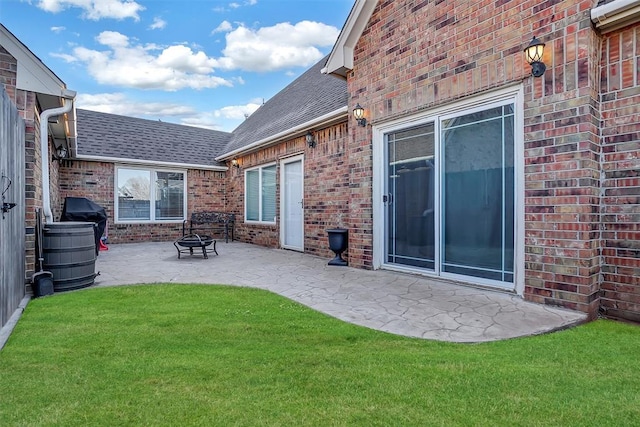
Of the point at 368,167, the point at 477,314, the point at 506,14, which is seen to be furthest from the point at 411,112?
the point at 477,314

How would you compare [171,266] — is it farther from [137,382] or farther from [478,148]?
[478,148]

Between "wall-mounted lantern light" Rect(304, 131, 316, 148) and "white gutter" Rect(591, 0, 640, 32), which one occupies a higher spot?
"white gutter" Rect(591, 0, 640, 32)

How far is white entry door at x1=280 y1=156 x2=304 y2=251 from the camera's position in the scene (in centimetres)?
876

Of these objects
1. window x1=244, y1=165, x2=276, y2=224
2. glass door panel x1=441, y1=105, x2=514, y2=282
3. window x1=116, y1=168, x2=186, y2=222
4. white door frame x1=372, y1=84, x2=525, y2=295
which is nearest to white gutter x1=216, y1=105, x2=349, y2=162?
window x1=244, y1=165, x2=276, y2=224

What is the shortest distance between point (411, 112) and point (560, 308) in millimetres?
3193

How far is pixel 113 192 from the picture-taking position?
1088 cm

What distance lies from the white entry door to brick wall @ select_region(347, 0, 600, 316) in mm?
4269

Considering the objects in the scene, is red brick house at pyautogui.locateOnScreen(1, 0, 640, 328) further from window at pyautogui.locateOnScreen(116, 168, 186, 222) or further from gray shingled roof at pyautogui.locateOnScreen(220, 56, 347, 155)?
window at pyautogui.locateOnScreen(116, 168, 186, 222)

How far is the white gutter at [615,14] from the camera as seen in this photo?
3.23 metres

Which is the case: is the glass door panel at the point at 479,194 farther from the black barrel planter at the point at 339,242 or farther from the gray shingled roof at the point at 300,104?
the gray shingled roof at the point at 300,104

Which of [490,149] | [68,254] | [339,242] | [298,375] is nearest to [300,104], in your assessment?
[339,242]

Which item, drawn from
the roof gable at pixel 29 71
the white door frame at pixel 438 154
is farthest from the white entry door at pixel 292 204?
the roof gable at pixel 29 71

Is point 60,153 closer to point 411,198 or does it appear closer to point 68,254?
point 68,254

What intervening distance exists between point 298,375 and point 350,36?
5.70 metres
